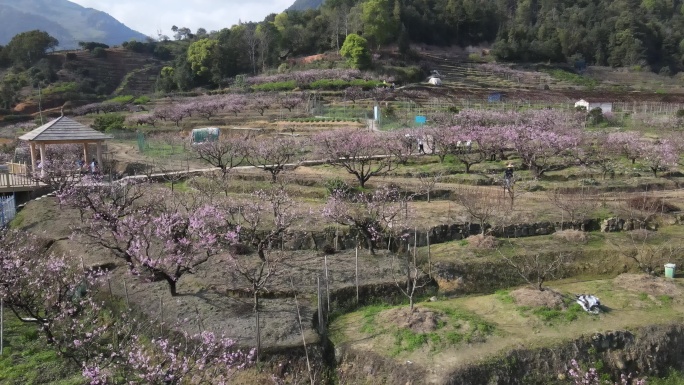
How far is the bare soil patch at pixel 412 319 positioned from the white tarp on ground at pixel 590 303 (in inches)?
137

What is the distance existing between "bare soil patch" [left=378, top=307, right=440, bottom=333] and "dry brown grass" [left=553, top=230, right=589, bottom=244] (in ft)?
25.5

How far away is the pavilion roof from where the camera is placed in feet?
93.3

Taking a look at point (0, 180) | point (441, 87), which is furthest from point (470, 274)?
point (441, 87)

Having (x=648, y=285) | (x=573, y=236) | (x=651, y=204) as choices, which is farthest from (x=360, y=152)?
(x=648, y=285)

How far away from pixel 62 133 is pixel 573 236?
84.9ft

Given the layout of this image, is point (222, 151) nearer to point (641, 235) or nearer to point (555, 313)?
point (641, 235)

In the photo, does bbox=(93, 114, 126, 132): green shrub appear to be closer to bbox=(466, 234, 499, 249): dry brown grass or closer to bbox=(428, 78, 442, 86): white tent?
bbox=(428, 78, 442, 86): white tent

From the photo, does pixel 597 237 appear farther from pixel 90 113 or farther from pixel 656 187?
pixel 90 113

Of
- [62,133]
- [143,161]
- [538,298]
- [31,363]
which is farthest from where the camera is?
[143,161]

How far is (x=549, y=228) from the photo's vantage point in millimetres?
19469

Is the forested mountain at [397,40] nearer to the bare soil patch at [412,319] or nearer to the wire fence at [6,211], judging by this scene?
the wire fence at [6,211]

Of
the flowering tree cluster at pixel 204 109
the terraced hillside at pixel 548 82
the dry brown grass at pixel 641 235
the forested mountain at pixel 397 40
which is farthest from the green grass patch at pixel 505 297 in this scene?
the forested mountain at pixel 397 40

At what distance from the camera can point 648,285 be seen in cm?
1379

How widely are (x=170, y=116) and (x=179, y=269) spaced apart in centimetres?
4338
